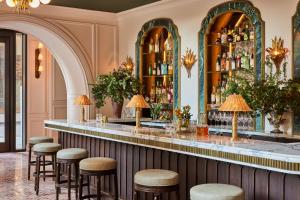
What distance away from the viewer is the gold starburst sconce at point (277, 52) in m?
5.47

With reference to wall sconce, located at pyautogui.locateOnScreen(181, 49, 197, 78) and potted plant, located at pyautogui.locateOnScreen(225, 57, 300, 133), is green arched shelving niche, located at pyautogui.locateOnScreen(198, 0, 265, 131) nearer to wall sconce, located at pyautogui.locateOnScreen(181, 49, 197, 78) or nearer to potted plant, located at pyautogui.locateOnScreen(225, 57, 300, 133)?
wall sconce, located at pyautogui.locateOnScreen(181, 49, 197, 78)

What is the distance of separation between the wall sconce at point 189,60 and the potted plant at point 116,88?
1224 millimetres

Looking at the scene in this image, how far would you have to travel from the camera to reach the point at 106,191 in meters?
5.57

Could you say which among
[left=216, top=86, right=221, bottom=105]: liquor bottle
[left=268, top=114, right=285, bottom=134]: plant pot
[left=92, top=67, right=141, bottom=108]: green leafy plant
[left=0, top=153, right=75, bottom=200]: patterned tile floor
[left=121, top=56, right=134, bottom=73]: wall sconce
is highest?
[left=121, top=56, right=134, bottom=73]: wall sconce

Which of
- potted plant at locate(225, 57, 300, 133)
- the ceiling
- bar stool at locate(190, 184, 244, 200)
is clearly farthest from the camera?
the ceiling

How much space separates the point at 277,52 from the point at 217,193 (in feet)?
9.75

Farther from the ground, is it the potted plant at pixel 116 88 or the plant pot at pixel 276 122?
the potted plant at pixel 116 88

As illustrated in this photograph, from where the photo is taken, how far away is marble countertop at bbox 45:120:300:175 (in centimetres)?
307

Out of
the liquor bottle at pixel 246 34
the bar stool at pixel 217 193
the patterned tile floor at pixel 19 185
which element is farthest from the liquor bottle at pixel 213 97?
the bar stool at pixel 217 193

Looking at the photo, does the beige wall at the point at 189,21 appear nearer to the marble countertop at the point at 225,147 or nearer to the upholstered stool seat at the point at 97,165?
the marble countertop at the point at 225,147

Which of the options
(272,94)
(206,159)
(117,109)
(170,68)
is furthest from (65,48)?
(206,159)

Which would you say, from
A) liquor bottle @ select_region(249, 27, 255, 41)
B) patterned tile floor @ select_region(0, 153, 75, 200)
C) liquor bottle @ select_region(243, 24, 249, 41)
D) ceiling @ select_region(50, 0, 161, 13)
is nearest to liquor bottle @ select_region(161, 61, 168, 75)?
ceiling @ select_region(50, 0, 161, 13)

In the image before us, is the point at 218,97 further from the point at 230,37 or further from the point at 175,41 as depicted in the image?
the point at 175,41

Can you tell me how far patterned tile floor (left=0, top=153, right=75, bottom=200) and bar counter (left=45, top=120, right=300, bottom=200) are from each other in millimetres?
1034
